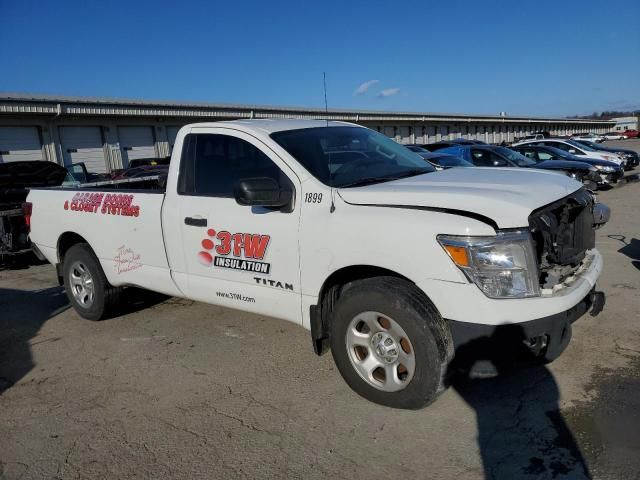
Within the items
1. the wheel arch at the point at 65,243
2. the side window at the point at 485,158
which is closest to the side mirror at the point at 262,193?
the wheel arch at the point at 65,243

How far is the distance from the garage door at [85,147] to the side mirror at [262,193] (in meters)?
22.1

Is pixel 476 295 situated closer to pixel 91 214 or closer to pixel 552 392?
pixel 552 392

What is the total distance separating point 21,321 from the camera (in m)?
5.64

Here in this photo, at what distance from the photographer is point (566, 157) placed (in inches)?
631

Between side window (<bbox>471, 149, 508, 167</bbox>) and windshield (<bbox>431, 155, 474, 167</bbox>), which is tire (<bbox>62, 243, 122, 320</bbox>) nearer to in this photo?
windshield (<bbox>431, 155, 474, 167</bbox>)

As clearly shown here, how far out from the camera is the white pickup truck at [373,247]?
2.83 meters

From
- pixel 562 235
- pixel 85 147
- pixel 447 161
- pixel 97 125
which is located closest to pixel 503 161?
pixel 447 161

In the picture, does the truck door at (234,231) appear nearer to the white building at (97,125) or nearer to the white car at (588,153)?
the white building at (97,125)

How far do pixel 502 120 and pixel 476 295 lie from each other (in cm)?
6568

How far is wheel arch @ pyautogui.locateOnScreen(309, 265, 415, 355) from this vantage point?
11.0 feet

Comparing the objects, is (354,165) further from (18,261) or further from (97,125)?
(97,125)

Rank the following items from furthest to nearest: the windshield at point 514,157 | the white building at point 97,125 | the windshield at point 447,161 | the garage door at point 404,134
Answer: the garage door at point 404,134, the white building at point 97,125, the windshield at point 514,157, the windshield at point 447,161

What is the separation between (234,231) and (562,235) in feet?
7.52

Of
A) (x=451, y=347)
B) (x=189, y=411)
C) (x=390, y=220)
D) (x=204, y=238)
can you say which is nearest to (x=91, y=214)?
(x=204, y=238)
